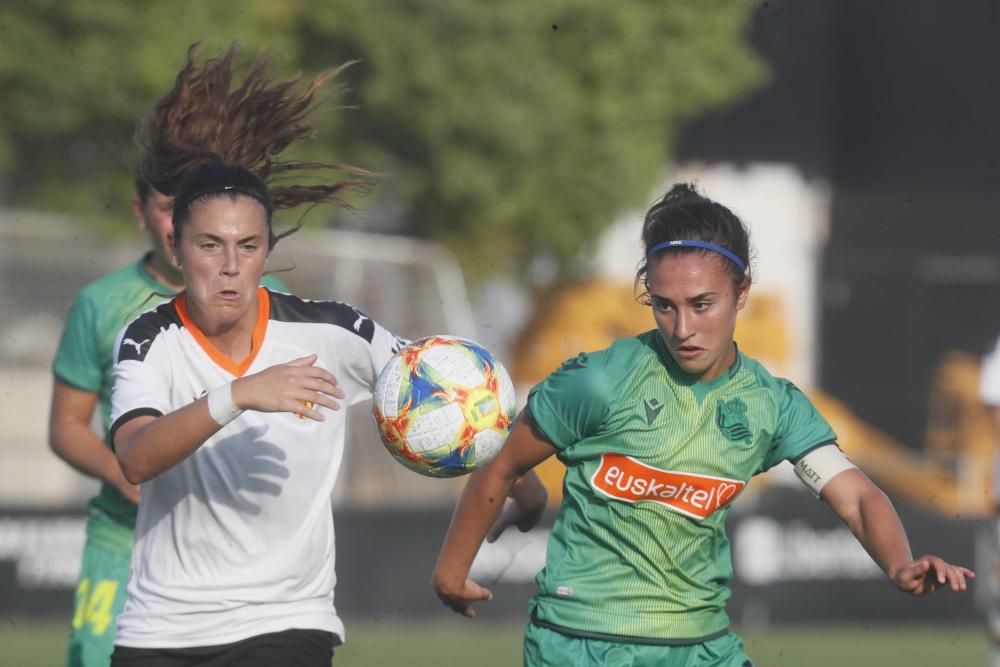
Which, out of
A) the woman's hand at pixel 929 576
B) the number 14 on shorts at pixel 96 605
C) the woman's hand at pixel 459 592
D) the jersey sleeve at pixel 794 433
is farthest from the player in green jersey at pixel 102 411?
the woman's hand at pixel 929 576

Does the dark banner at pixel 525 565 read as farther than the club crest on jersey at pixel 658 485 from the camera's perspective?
Yes

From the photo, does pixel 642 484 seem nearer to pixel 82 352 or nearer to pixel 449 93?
pixel 82 352

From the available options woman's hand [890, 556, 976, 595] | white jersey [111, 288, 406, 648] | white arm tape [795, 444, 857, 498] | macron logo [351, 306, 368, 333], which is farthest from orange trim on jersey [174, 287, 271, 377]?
woman's hand [890, 556, 976, 595]

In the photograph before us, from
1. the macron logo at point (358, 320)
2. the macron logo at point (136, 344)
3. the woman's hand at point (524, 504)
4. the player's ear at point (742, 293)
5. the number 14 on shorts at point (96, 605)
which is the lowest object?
the number 14 on shorts at point (96, 605)

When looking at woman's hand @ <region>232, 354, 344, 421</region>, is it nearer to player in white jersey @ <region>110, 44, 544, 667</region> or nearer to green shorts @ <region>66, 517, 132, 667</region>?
player in white jersey @ <region>110, 44, 544, 667</region>

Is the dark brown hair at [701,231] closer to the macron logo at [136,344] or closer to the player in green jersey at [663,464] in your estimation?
the player in green jersey at [663,464]

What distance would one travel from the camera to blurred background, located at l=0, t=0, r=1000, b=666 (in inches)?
488

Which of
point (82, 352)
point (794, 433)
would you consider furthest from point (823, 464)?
point (82, 352)

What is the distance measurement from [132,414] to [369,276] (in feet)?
37.2

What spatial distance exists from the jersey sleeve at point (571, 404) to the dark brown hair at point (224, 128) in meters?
1.10

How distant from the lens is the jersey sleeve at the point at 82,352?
19.5 ft

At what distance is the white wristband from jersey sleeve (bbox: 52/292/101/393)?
1970 mm

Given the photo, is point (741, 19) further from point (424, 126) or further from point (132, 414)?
point (132, 414)

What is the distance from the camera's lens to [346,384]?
488 centimetres
